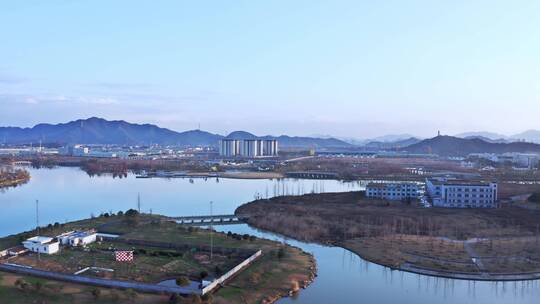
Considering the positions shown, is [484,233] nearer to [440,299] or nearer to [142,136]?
[440,299]

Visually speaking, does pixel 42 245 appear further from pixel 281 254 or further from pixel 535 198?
pixel 535 198

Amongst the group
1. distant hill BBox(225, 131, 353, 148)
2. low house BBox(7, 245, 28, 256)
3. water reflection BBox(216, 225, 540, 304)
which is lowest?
water reflection BBox(216, 225, 540, 304)

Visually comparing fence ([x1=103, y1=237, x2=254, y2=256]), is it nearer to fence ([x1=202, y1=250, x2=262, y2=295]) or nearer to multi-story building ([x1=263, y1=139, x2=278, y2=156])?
fence ([x1=202, y1=250, x2=262, y2=295])

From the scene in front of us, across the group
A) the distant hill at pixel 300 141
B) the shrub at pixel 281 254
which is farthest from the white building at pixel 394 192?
the distant hill at pixel 300 141

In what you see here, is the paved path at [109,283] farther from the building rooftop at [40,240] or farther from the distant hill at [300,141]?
the distant hill at [300,141]

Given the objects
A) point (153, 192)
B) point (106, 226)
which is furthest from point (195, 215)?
point (153, 192)

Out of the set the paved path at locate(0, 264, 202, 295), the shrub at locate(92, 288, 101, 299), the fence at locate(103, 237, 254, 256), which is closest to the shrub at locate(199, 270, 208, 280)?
the paved path at locate(0, 264, 202, 295)
